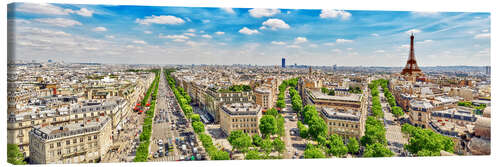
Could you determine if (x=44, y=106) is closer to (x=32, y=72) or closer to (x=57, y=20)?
(x=32, y=72)

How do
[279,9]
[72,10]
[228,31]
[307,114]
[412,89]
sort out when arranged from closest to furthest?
[72,10] < [279,9] < [228,31] < [307,114] < [412,89]

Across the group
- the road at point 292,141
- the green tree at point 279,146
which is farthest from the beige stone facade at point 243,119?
the green tree at point 279,146

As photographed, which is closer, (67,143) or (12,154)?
(12,154)

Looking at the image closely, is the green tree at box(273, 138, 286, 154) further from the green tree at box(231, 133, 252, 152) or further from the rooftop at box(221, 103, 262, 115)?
the rooftop at box(221, 103, 262, 115)

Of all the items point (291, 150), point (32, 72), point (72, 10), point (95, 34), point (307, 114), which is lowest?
point (291, 150)

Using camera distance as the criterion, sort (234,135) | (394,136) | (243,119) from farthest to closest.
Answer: (394,136) → (243,119) → (234,135)

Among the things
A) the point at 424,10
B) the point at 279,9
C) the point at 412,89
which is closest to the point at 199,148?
the point at 279,9

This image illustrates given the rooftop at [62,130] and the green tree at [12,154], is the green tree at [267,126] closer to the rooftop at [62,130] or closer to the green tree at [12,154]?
the rooftop at [62,130]

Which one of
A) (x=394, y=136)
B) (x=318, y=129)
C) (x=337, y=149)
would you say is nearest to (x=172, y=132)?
(x=318, y=129)

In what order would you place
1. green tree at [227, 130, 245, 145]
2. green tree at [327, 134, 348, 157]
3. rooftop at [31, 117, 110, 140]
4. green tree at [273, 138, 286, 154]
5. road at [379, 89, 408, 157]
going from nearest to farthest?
1. rooftop at [31, 117, 110, 140]
2. green tree at [327, 134, 348, 157]
3. green tree at [273, 138, 286, 154]
4. green tree at [227, 130, 245, 145]
5. road at [379, 89, 408, 157]

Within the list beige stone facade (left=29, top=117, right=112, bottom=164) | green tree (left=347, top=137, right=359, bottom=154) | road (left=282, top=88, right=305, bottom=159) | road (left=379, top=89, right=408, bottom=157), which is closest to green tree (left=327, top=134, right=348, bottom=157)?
green tree (left=347, top=137, right=359, bottom=154)

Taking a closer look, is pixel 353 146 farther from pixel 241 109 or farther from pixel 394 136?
pixel 394 136
